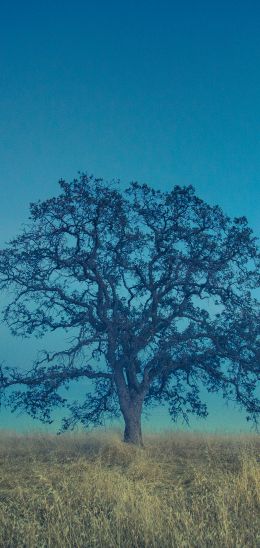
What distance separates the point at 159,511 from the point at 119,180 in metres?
14.3

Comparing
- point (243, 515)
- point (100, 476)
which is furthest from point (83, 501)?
point (243, 515)

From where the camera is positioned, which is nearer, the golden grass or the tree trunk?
the golden grass

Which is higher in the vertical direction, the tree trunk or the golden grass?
the tree trunk

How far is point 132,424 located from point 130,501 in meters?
10.9

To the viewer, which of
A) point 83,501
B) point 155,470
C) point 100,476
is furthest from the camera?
point 155,470

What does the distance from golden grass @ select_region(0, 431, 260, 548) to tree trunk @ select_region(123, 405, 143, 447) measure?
2.70 metres

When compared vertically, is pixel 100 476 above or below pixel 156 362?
below

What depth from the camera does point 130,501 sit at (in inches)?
432

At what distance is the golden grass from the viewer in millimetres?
9484

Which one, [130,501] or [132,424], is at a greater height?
[132,424]

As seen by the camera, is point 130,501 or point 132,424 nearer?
point 130,501

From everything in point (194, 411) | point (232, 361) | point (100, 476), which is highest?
point (232, 361)

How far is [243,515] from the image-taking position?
10758mm

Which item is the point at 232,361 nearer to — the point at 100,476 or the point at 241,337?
the point at 241,337
